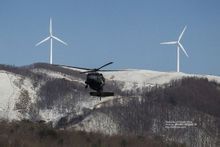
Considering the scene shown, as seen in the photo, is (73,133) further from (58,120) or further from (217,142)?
(58,120)

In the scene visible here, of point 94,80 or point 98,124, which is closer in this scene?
point 94,80

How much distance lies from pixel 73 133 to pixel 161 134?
1143 inches

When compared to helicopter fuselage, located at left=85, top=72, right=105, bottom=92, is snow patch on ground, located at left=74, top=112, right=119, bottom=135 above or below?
below

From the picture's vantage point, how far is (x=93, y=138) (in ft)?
378

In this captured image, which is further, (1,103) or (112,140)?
(1,103)

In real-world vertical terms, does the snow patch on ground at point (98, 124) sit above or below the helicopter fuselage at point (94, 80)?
below

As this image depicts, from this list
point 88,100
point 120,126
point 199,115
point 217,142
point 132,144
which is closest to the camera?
point 132,144

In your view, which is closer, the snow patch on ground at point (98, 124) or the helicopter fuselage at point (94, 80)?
the helicopter fuselage at point (94, 80)

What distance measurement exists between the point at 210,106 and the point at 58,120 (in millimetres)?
53563

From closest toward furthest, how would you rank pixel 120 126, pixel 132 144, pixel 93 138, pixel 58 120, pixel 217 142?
pixel 132 144 < pixel 93 138 < pixel 217 142 < pixel 120 126 < pixel 58 120

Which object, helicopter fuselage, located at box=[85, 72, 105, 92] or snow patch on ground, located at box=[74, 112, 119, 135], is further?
snow patch on ground, located at box=[74, 112, 119, 135]

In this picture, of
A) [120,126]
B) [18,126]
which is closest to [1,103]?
[120,126]

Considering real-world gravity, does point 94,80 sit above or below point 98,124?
above

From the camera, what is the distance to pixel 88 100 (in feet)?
653
